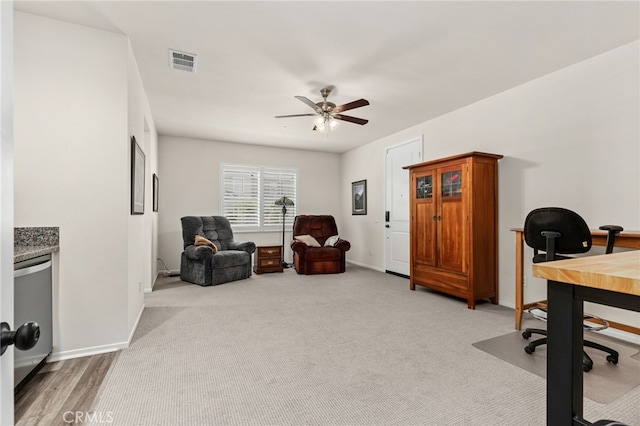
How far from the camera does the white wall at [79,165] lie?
2.23 m

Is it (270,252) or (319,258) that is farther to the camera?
(270,252)

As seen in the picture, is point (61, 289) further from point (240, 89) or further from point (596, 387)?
point (596, 387)

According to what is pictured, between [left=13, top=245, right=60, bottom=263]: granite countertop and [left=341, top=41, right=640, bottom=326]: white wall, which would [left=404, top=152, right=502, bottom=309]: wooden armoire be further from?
[left=13, top=245, right=60, bottom=263]: granite countertop

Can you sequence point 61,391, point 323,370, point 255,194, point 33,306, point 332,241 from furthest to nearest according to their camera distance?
point 255,194
point 332,241
point 323,370
point 33,306
point 61,391

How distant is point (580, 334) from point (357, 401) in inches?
52.5

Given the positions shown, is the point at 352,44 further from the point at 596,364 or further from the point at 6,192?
the point at 596,364

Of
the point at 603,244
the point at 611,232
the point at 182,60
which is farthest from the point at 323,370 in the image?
the point at 182,60

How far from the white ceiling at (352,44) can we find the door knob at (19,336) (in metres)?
2.32

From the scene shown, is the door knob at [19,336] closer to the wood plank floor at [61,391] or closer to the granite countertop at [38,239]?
the wood plank floor at [61,391]

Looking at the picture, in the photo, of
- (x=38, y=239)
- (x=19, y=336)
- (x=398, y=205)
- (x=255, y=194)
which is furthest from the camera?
(x=255, y=194)

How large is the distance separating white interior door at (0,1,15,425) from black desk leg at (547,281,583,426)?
1.17 m

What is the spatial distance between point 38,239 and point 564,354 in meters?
3.00

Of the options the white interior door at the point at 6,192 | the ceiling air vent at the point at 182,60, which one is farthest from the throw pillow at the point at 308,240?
the white interior door at the point at 6,192

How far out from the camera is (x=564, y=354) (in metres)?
0.78
